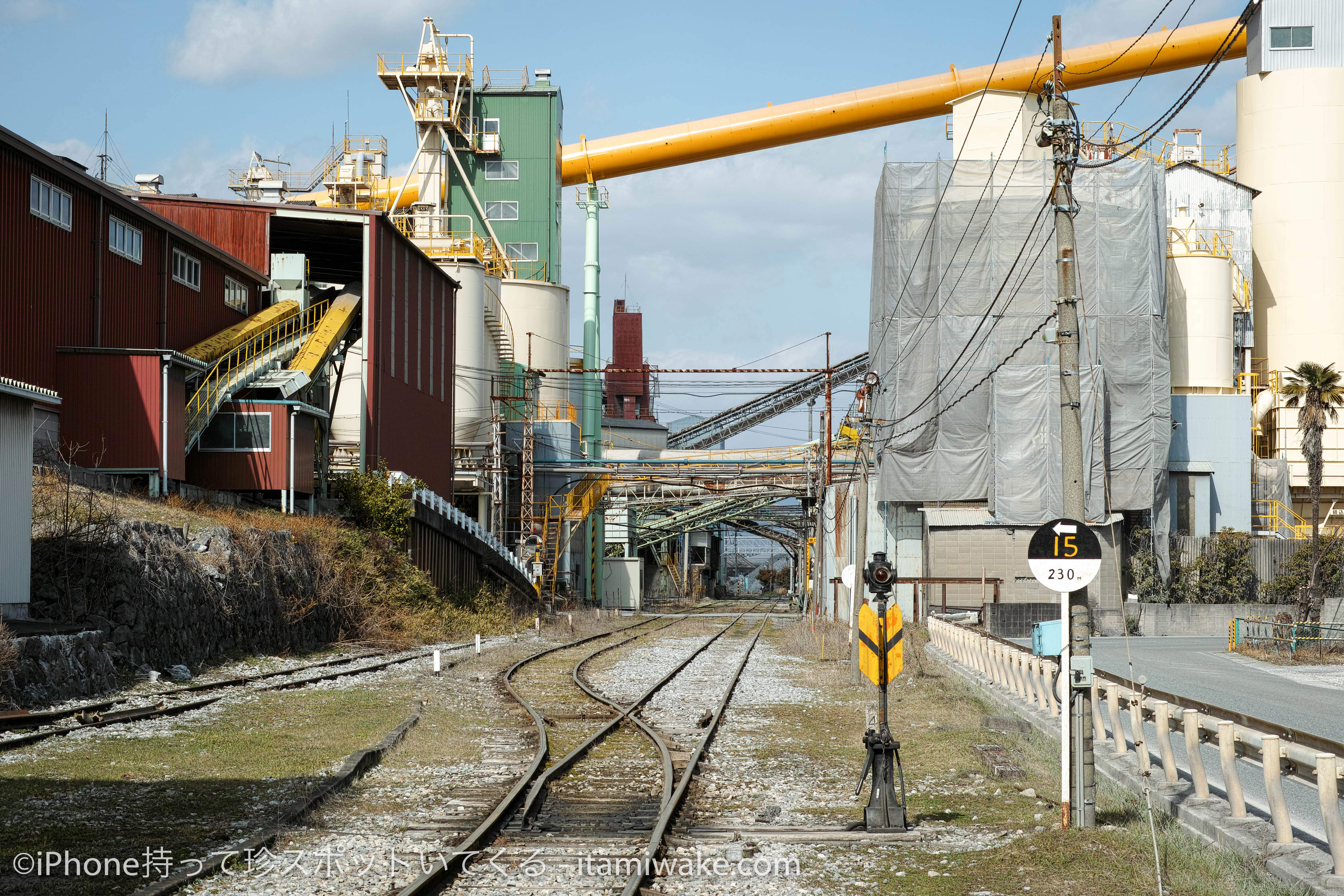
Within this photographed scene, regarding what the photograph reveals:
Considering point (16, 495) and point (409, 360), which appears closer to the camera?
point (16, 495)

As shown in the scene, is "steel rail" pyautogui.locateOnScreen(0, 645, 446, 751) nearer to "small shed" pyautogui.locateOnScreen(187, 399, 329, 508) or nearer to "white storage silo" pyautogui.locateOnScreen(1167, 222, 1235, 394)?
"small shed" pyautogui.locateOnScreen(187, 399, 329, 508)

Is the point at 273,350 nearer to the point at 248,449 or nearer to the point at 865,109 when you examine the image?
the point at 248,449

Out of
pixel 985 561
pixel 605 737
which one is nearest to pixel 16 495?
pixel 605 737

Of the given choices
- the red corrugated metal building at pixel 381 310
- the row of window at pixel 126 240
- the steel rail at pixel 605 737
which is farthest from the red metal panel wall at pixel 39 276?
the steel rail at pixel 605 737

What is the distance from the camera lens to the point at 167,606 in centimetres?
2183

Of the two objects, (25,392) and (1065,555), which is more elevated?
(25,392)

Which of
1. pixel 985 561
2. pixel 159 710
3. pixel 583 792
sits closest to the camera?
pixel 583 792

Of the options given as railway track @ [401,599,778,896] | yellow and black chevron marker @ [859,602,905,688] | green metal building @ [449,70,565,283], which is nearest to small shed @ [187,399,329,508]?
railway track @ [401,599,778,896]

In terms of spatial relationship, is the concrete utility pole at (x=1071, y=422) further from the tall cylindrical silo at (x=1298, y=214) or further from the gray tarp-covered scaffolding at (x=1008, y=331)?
the tall cylindrical silo at (x=1298, y=214)

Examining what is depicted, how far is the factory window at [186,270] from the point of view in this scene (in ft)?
109

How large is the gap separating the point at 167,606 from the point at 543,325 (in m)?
40.2

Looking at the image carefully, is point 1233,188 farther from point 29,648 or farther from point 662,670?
point 29,648

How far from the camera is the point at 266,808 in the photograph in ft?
36.1

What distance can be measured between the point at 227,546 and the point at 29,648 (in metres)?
8.33
